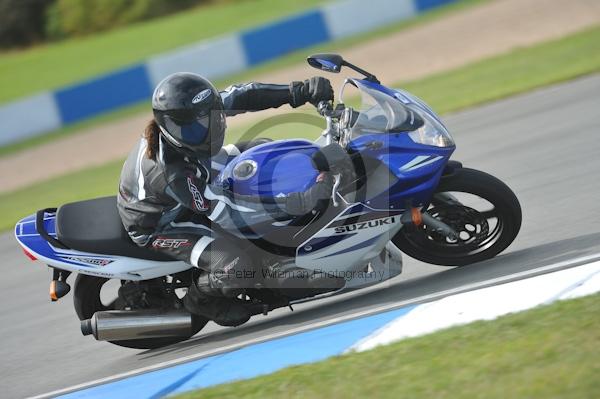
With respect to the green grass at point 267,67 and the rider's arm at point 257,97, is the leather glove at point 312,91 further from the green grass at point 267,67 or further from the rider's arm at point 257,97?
the green grass at point 267,67

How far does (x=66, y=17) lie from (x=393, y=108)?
81.1 feet

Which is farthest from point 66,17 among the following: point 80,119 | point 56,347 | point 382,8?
point 56,347

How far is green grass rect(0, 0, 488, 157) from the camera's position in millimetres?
18047

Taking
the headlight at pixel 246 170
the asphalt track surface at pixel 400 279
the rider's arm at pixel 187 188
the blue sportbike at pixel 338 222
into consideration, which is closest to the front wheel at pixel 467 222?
the blue sportbike at pixel 338 222

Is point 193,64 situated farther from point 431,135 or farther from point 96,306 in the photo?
point 431,135

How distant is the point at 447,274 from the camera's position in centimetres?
549

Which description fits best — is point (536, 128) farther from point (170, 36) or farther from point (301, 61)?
point (170, 36)

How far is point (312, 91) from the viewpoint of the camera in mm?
5254

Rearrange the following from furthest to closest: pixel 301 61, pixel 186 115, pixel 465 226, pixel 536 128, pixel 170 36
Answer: pixel 170 36 → pixel 301 61 → pixel 536 128 → pixel 465 226 → pixel 186 115

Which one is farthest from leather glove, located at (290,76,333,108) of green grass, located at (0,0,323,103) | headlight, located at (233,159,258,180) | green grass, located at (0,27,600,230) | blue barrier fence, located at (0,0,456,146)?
green grass, located at (0,0,323,103)

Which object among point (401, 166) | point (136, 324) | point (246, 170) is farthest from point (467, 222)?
point (136, 324)

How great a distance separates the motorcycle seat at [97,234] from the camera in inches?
212

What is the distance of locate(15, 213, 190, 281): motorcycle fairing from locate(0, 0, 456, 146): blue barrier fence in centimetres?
1379

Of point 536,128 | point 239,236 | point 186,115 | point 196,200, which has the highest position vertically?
point 186,115
